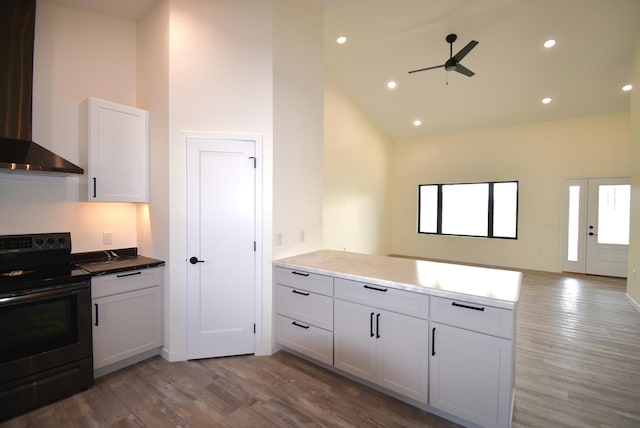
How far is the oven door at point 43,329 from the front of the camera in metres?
2.02

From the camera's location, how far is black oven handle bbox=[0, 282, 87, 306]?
200cm

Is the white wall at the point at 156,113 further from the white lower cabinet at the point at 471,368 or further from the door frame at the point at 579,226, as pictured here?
the door frame at the point at 579,226

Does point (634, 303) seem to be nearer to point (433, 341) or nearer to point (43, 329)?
point (433, 341)

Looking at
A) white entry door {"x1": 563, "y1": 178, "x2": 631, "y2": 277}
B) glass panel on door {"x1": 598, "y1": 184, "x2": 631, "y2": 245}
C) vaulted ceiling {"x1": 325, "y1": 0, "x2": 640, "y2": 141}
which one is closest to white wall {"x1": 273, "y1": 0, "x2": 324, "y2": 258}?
vaulted ceiling {"x1": 325, "y1": 0, "x2": 640, "y2": 141}

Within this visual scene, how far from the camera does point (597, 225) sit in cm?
616

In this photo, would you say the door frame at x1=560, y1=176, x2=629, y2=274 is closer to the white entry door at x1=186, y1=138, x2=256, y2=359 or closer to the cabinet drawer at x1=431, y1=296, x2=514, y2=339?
the cabinet drawer at x1=431, y1=296, x2=514, y2=339

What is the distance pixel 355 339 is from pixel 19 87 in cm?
333

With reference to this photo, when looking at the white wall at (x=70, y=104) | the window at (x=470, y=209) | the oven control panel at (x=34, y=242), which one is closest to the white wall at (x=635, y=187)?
the window at (x=470, y=209)

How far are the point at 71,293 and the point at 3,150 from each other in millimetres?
1133

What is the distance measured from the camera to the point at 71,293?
2271mm

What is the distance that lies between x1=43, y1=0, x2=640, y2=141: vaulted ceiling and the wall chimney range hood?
2.04 feet

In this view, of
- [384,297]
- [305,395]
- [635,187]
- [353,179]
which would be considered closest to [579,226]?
[635,187]

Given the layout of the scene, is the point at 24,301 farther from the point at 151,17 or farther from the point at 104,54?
the point at 151,17

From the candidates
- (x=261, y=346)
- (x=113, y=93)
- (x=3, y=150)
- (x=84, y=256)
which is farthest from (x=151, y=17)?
(x=261, y=346)
